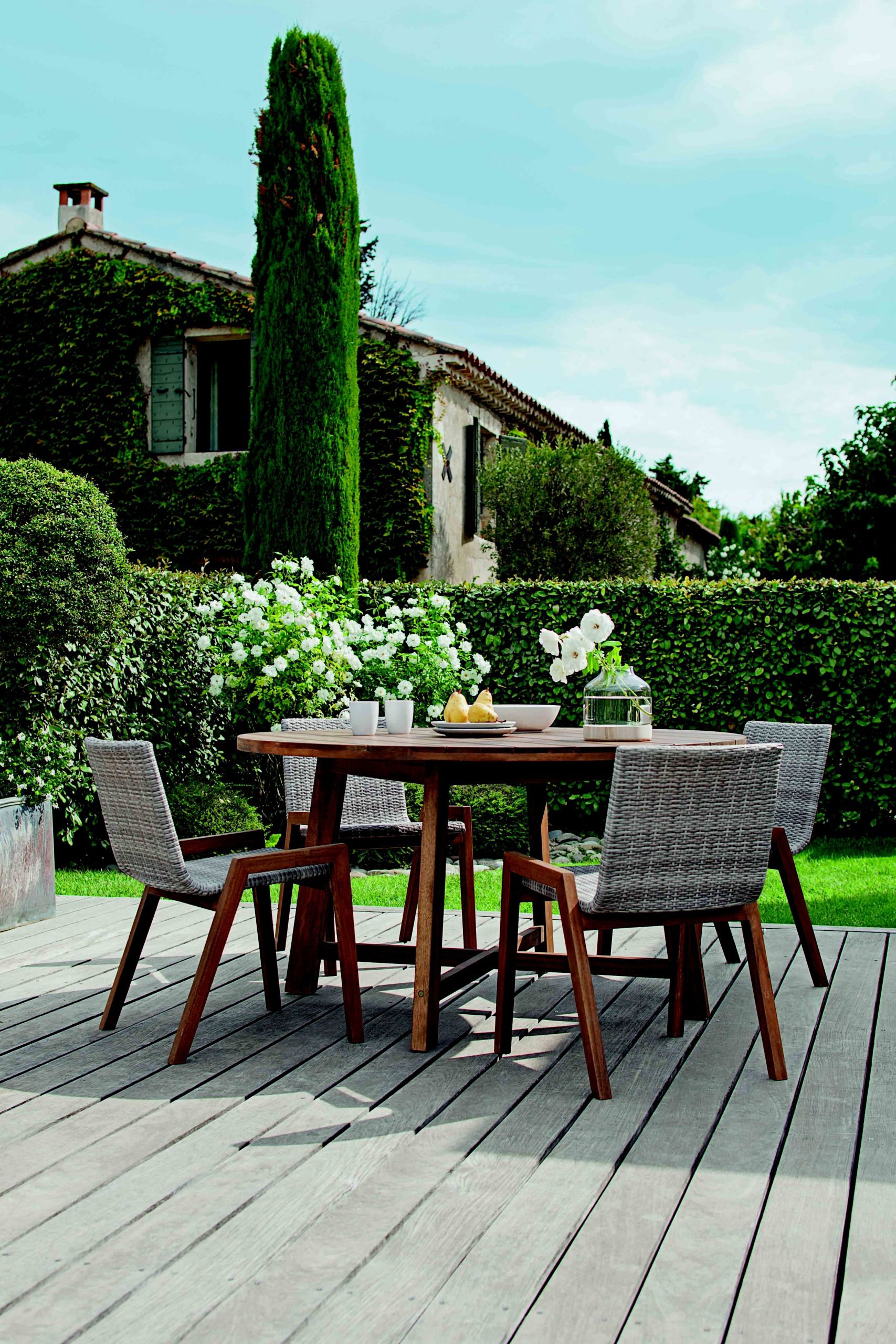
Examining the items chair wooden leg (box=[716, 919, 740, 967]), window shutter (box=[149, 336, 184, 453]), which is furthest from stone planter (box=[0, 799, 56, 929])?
window shutter (box=[149, 336, 184, 453])

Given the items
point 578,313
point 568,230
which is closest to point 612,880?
point 568,230

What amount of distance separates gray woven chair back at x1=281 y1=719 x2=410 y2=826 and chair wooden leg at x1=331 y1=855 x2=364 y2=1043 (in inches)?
45.0

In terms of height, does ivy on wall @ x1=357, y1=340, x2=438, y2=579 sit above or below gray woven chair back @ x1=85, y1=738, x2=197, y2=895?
above

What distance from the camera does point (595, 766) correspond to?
357cm

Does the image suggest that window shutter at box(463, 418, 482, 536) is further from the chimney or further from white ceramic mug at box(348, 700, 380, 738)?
white ceramic mug at box(348, 700, 380, 738)

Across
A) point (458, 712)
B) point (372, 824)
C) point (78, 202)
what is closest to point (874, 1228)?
point (458, 712)

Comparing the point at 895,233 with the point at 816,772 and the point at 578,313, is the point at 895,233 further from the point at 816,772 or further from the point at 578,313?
the point at 816,772

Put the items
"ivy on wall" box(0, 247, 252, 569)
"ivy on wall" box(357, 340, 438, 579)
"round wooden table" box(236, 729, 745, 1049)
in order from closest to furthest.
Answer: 1. "round wooden table" box(236, 729, 745, 1049)
2. "ivy on wall" box(357, 340, 438, 579)
3. "ivy on wall" box(0, 247, 252, 569)

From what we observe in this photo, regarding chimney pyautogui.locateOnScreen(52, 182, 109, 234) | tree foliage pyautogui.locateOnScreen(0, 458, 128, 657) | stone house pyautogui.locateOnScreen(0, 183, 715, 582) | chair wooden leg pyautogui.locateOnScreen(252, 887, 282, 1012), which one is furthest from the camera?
chimney pyautogui.locateOnScreen(52, 182, 109, 234)

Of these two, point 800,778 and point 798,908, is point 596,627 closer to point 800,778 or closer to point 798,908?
point 800,778

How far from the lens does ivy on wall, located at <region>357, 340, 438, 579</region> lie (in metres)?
12.3

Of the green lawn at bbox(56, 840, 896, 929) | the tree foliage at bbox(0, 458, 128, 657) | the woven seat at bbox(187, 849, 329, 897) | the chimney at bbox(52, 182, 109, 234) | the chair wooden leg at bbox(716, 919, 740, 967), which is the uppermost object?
the chimney at bbox(52, 182, 109, 234)

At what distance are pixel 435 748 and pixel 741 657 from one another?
5.44 metres

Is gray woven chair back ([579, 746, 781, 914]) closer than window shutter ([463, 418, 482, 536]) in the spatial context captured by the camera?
Yes
